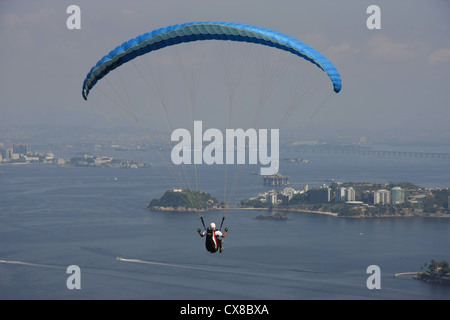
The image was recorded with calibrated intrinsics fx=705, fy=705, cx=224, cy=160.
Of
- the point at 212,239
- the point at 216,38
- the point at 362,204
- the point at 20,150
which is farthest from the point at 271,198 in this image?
the point at 20,150

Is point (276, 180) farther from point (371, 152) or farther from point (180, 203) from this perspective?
point (371, 152)

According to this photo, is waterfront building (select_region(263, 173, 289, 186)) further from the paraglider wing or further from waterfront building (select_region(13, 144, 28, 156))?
the paraglider wing

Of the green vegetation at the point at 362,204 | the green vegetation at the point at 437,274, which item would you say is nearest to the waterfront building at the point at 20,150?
the green vegetation at the point at 362,204

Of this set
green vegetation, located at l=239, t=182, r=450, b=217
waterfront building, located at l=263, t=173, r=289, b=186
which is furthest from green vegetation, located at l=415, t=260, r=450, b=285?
waterfront building, located at l=263, t=173, r=289, b=186

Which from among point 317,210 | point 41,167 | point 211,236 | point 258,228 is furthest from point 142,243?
point 41,167

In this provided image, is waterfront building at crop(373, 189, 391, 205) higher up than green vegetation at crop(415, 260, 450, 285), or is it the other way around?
waterfront building at crop(373, 189, 391, 205)

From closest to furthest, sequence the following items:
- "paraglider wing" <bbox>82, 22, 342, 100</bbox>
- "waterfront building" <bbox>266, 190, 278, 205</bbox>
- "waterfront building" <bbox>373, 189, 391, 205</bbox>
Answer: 1. "paraglider wing" <bbox>82, 22, 342, 100</bbox>
2. "waterfront building" <bbox>266, 190, 278, 205</bbox>
3. "waterfront building" <bbox>373, 189, 391, 205</bbox>

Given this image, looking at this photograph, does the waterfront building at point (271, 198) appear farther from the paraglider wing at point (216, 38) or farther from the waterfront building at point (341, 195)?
the paraglider wing at point (216, 38)
